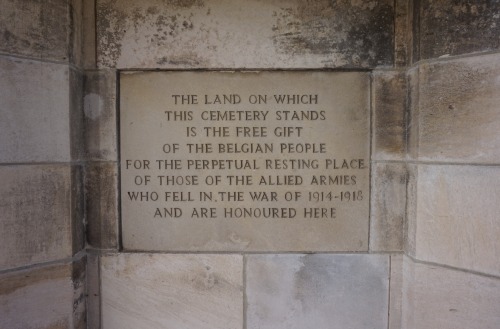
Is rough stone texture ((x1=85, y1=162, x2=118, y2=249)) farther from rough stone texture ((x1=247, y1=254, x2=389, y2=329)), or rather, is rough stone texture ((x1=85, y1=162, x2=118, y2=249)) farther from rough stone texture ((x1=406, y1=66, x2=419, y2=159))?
rough stone texture ((x1=406, y1=66, x2=419, y2=159))

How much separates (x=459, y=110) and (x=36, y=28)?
2696 millimetres

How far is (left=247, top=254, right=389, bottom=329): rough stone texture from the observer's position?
2473mm

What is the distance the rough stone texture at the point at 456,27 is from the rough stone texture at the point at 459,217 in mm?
742

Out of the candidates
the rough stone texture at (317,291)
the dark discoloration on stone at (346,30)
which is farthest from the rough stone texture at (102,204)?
the dark discoloration on stone at (346,30)

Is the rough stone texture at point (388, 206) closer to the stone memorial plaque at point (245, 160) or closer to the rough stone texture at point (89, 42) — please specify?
the stone memorial plaque at point (245, 160)

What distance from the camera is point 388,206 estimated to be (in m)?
2.46

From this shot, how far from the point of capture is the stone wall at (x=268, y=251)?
6.95 feet

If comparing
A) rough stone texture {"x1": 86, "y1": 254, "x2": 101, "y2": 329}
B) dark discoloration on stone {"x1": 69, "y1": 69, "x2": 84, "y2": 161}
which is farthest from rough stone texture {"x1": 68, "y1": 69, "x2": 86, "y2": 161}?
rough stone texture {"x1": 86, "y1": 254, "x2": 101, "y2": 329}

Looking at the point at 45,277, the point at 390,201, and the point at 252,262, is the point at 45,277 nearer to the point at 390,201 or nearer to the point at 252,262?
the point at 252,262

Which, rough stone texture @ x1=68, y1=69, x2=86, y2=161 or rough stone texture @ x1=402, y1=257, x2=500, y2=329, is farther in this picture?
rough stone texture @ x1=68, y1=69, x2=86, y2=161

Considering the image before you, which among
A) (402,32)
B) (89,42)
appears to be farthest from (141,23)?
(402,32)

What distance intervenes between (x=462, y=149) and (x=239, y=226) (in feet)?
5.04

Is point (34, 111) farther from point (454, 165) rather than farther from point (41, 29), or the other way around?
point (454, 165)

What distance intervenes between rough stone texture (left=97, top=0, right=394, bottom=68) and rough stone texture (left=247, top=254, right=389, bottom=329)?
A: 4.60ft
